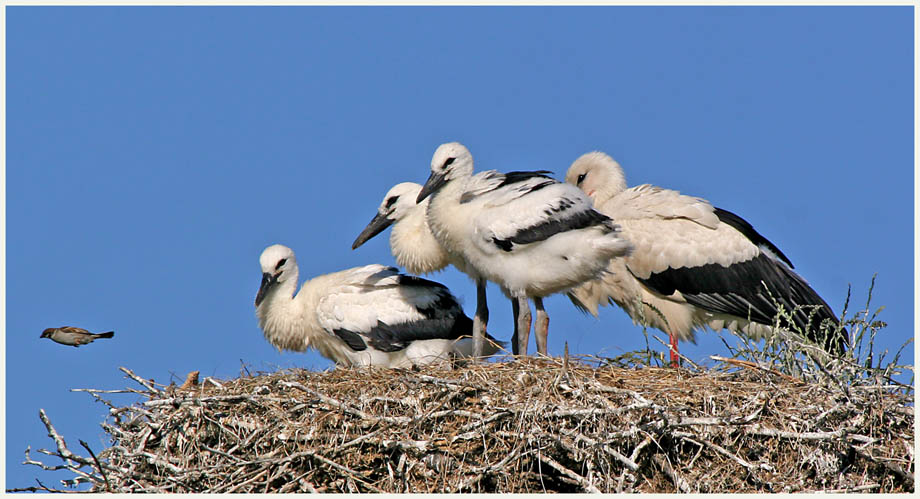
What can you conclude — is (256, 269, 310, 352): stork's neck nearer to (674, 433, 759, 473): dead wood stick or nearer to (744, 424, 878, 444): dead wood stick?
(674, 433, 759, 473): dead wood stick

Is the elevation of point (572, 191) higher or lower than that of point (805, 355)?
higher

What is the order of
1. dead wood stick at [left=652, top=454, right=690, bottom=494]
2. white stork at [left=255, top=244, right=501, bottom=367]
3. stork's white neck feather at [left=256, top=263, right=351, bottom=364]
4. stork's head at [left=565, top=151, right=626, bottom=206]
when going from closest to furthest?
1. dead wood stick at [left=652, top=454, right=690, bottom=494]
2. white stork at [left=255, top=244, right=501, bottom=367]
3. stork's white neck feather at [left=256, top=263, right=351, bottom=364]
4. stork's head at [left=565, top=151, right=626, bottom=206]

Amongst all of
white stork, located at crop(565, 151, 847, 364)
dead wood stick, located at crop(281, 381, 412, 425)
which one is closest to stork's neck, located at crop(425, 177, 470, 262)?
white stork, located at crop(565, 151, 847, 364)

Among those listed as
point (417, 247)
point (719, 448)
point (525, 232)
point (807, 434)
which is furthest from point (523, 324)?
point (807, 434)

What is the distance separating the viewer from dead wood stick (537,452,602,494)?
20.3ft

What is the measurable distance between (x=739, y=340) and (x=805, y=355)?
0.60 metres

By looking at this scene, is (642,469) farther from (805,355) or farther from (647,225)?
(647,225)

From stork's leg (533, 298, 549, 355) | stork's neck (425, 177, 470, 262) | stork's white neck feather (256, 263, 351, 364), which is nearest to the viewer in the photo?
stork's neck (425, 177, 470, 262)

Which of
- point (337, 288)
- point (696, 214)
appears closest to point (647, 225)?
point (696, 214)

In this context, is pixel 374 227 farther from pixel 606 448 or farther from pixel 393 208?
pixel 606 448

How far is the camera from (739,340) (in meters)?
7.51

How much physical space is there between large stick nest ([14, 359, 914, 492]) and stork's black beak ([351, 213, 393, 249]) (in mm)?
1951

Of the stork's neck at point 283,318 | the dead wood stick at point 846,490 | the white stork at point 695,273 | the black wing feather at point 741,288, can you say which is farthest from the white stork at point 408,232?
the dead wood stick at point 846,490

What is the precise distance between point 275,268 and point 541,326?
5.55ft
